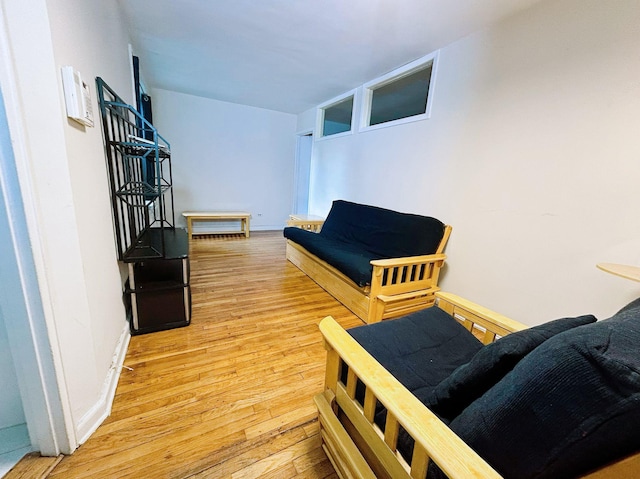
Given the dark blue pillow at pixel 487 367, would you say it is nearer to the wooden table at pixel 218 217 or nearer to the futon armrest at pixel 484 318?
the futon armrest at pixel 484 318

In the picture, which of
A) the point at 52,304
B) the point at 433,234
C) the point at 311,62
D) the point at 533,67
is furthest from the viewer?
the point at 311,62

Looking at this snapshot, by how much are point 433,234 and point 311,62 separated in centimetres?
222

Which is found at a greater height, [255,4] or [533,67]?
[255,4]

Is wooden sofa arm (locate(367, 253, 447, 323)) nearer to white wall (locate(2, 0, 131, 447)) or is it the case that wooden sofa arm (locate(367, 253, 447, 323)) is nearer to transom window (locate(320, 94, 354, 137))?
white wall (locate(2, 0, 131, 447))

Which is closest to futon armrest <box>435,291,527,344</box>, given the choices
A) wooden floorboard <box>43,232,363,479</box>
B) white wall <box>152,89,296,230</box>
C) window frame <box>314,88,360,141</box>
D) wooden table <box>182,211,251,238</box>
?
wooden floorboard <box>43,232,363,479</box>

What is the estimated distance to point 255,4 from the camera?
191 centimetres

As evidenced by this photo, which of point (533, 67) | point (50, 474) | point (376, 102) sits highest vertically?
point (376, 102)

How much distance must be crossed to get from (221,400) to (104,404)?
52 cm

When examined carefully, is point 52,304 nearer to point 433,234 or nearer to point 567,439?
point 567,439

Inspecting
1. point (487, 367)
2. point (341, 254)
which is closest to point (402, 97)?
point (341, 254)

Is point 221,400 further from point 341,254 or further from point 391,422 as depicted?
point 341,254

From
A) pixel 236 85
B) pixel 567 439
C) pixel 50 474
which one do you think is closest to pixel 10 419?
pixel 50 474

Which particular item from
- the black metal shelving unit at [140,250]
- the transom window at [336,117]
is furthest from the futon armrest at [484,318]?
the transom window at [336,117]

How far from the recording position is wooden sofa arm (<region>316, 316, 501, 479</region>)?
556mm
